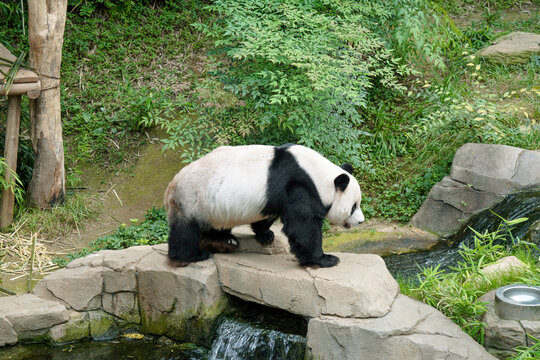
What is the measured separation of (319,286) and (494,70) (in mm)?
7628

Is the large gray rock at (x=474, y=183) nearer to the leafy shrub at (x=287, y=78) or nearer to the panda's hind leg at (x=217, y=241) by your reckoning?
the leafy shrub at (x=287, y=78)

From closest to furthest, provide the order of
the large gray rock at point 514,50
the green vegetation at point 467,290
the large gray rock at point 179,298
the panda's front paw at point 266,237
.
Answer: the green vegetation at point 467,290 < the large gray rock at point 179,298 < the panda's front paw at point 266,237 < the large gray rock at point 514,50

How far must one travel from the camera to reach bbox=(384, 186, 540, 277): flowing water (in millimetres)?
7246

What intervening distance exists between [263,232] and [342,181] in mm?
1168

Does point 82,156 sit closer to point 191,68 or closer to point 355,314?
point 191,68

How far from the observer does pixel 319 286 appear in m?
5.08

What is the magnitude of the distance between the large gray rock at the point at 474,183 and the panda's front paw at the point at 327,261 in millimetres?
3161

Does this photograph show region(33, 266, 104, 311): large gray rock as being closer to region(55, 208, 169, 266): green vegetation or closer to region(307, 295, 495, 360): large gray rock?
region(55, 208, 169, 266): green vegetation

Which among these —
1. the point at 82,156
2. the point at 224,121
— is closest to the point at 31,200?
the point at 82,156

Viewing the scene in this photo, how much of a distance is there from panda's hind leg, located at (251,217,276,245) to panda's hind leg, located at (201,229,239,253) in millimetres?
275

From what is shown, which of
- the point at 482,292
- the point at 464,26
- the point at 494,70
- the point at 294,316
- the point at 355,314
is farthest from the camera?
the point at 464,26

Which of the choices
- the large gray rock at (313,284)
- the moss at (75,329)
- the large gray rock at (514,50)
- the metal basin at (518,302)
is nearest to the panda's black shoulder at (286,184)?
the large gray rock at (313,284)

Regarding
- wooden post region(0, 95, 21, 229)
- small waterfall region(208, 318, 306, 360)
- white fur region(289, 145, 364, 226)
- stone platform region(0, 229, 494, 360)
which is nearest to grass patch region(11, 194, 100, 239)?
wooden post region(0, 95, 21, 229)

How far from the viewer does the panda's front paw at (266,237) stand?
6152mm
